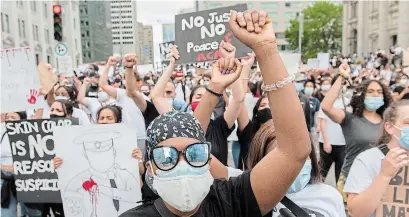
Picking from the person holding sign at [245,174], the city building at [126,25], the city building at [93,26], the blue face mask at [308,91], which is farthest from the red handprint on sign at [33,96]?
the city building at [93,26]

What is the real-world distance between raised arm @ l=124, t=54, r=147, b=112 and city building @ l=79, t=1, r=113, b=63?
106 meters

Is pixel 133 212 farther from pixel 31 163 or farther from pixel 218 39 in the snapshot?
pixel 218 39

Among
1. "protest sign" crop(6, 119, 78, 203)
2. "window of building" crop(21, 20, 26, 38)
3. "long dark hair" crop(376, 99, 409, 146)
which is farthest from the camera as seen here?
"window of building" crop(21, 20, 26, 38)

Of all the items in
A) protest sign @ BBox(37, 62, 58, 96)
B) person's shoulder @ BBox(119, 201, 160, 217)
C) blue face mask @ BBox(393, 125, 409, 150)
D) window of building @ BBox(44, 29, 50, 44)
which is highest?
window of building @ BBox(44, 29, 50, 44)

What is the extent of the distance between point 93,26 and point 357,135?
360ft

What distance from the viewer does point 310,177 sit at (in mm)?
2438

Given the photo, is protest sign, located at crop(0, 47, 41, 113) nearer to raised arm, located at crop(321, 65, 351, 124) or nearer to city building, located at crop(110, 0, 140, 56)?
city building, located at crop(110, 0, 140, 56)

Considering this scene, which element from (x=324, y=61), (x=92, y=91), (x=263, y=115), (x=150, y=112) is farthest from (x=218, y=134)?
(x=324, y=61)

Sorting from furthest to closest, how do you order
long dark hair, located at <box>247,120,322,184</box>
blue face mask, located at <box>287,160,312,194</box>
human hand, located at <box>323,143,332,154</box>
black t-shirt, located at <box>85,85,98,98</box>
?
Result: black t-shirt, located at <box>85,85,98,98</box> < human hand, located at <box>323,143,332,154</box> < long dark hair, located at <box>247,120,322,184</box> < blue face mask, located at <box>287,160,312,194</box>

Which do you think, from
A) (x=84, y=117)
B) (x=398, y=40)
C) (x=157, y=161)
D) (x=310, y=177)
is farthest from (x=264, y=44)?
(x=398, y=40)

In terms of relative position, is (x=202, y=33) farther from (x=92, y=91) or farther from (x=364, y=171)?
(x=92, y=91)

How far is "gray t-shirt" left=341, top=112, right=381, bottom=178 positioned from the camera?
4.22 m

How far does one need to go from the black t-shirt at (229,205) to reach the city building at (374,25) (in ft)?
144

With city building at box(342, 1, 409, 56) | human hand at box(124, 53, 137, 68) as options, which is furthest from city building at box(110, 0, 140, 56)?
city building at box(342, 1, 409, 56)
